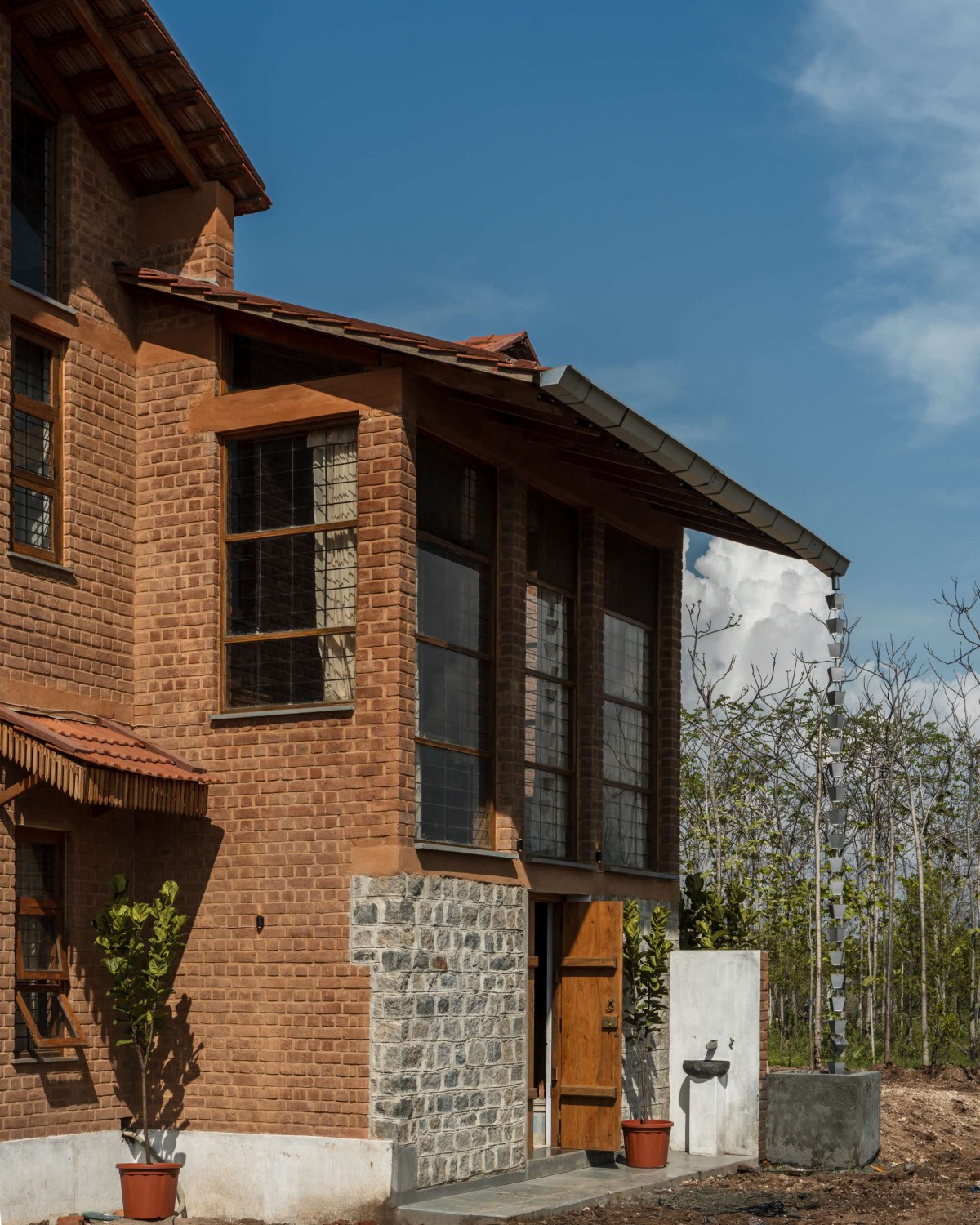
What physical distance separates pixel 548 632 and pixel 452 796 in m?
2.40

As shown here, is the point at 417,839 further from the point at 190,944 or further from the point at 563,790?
the point at 563,790

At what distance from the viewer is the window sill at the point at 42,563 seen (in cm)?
1240

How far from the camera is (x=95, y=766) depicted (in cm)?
1164

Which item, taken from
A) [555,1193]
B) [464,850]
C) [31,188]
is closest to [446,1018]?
[464,850]

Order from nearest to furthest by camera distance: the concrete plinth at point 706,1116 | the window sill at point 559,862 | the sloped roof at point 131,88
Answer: the sloped roof at point 131,88
the window sill at point 559,862
the concrete plinth at point 706,1116

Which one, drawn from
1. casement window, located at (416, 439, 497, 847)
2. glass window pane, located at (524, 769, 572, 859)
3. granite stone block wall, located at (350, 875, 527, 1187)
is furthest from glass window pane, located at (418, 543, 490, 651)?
granite stone block wall, located at (350, 875, 527, 1187)

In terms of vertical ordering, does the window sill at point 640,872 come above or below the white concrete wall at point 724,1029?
above

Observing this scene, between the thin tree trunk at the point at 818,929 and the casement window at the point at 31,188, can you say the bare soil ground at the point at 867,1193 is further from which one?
the casement window at the point at 31,188

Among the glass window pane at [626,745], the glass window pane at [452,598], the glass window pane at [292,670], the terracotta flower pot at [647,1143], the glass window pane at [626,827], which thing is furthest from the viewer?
the glass window pane at [626,745]

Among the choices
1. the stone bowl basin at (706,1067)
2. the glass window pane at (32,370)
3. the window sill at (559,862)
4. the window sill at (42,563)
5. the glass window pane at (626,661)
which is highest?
the glass window pane at (32,370)

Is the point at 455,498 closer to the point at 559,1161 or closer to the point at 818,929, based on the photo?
the point at 559,1161

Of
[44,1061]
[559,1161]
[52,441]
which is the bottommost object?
[559,1161]

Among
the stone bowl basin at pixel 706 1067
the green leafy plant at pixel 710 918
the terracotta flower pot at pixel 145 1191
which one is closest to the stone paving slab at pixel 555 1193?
the stone bowl basin at pixel 706 1067

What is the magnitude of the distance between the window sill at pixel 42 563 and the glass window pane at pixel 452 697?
111 inches
